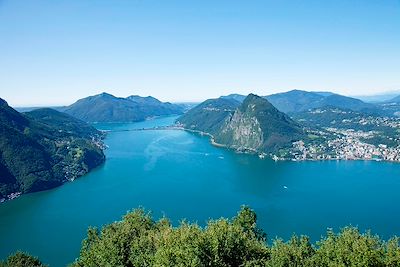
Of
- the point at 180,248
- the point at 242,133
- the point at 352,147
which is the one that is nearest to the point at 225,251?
the point at 180,248

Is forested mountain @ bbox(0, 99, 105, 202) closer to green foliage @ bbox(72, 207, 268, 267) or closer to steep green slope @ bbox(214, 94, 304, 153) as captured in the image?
steep green slope @ bbox(214, 94, 304, 153)

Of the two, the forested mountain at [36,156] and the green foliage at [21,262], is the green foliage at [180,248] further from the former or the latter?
the forested mountain at [36,156]

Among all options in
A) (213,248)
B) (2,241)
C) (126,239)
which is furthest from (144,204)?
(213,248)

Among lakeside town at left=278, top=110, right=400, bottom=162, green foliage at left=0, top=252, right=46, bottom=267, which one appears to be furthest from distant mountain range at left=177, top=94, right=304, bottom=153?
green foliage at left=0, top=252, right=46, bottom=267

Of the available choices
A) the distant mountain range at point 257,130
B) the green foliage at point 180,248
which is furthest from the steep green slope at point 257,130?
the green foliage at point 180,248

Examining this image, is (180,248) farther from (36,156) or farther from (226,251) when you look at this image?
(36,156)
